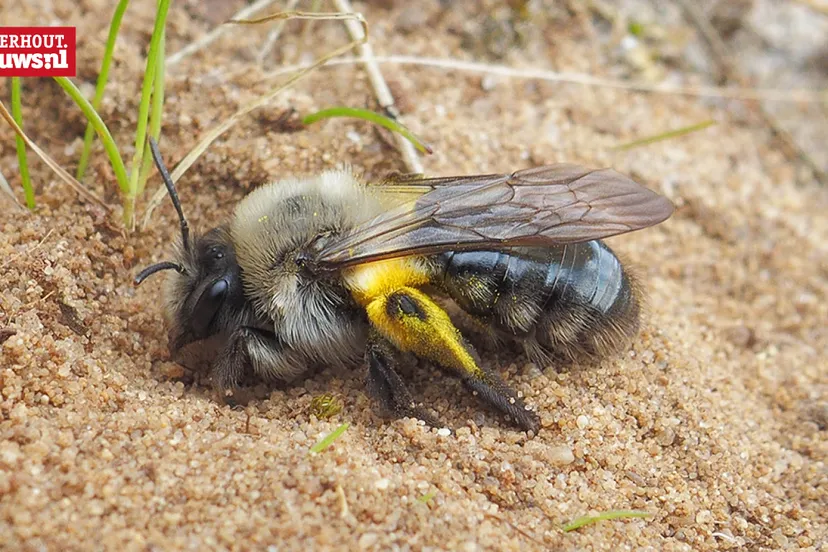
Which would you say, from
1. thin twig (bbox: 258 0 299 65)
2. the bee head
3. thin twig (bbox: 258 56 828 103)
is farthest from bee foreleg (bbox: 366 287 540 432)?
thin twig (bbox: 258 0 299 65)

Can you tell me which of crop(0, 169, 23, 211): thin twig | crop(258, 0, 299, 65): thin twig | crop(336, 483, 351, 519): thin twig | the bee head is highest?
crop(258, 0, 299, 65): thin twig

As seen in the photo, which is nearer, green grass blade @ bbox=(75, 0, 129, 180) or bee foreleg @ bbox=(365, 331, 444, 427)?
bee foreleg @ bbox=(365, 331, 444, 427)

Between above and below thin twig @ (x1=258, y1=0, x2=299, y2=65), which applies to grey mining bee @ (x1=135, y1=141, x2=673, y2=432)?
below

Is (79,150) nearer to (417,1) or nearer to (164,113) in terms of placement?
(164,113)

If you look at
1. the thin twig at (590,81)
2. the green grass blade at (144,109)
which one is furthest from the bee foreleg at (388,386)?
the thin twig at (590,81)

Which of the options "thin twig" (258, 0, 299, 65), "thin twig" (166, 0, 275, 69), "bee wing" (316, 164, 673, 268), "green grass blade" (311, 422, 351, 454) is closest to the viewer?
"green grass blade" (311, 422, 351, 454)

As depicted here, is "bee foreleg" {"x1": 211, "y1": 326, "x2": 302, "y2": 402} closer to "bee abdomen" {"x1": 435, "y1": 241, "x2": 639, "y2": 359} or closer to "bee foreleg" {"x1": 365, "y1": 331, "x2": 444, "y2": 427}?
"bee foreleg" {"x1": 365, "y1": 331, "x2": 444, "y2": 427}

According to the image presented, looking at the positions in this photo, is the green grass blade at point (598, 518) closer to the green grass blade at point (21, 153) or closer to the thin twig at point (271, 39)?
the green grass blade at point (21, 153)

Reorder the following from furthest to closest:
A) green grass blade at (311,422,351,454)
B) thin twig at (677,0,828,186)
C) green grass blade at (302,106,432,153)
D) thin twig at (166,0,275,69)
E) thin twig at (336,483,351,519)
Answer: thin twig at (677,0,828,186)
thin twig at (166,0,275,69)
green grass blade at (302,106,432,153)
green grass blade at (311,422,351,454)
thin twig at (336,483,351,519)
